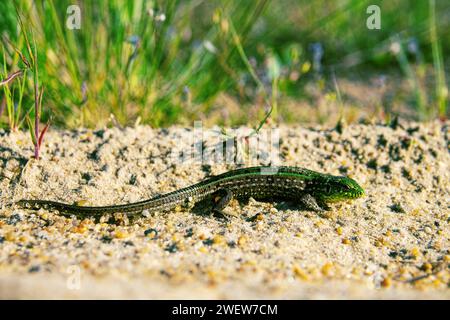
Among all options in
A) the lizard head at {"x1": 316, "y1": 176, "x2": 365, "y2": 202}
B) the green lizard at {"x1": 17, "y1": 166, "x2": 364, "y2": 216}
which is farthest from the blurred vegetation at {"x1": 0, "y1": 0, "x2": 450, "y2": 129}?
the lizard head at {"x1": 316, "y1": 176, "x2": 365, "y2": 202}

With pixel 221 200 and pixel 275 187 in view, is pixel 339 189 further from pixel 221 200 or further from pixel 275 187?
pixel 221 200

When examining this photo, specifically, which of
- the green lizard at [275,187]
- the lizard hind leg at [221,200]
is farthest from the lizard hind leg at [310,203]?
the lizard hind leg at [221,200]

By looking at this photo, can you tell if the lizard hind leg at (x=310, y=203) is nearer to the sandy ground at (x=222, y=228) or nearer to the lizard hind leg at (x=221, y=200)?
the sandy ground at (x=222, y=228)

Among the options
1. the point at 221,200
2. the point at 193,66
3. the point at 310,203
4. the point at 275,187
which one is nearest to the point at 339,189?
the point at 310,203

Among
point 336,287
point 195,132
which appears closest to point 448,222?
point 336,287

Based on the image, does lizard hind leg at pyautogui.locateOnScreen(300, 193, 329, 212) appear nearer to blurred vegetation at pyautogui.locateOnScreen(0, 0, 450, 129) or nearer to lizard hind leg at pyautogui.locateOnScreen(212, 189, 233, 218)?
lizard hind leg at pyautogui.locateOnScreen(212, 189, 233, 218)
